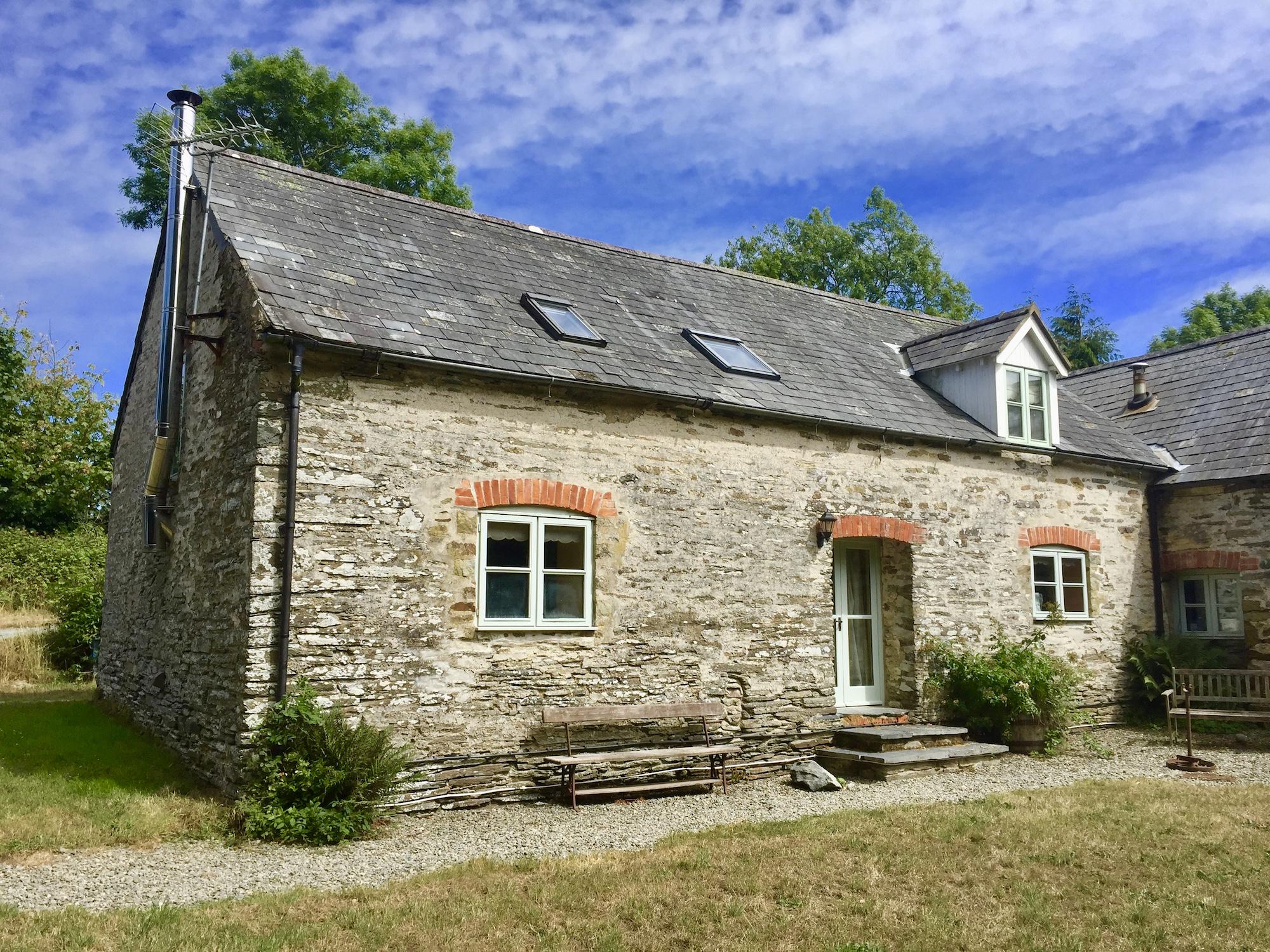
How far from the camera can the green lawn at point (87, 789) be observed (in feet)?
24.3

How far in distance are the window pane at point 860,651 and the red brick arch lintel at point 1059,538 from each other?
8.83ft

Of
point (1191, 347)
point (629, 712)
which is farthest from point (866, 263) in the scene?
point (629, 712)

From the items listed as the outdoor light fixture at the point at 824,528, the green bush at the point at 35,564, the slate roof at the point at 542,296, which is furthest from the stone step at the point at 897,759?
the green bush at the point at 35,564

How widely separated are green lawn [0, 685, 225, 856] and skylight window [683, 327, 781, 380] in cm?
747

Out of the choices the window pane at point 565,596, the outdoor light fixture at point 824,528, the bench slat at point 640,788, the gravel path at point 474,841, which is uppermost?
the outdoor light fixture at point 824,528

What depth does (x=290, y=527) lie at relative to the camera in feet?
27.7

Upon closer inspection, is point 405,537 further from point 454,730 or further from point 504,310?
point 504,310

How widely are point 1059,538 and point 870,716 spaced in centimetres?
437

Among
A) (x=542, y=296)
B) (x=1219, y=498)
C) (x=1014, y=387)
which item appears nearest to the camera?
(x=542, y=296)

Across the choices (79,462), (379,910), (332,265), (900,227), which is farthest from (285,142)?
(379,910)

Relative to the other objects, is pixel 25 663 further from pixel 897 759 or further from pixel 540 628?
pixel 897 759

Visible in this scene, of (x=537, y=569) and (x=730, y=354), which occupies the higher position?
(x=730, y=354)

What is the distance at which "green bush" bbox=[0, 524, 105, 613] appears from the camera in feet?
73.6

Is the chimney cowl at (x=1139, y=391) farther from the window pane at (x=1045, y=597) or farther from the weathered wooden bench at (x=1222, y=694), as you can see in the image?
the window pane at (x=1045, y=597)
